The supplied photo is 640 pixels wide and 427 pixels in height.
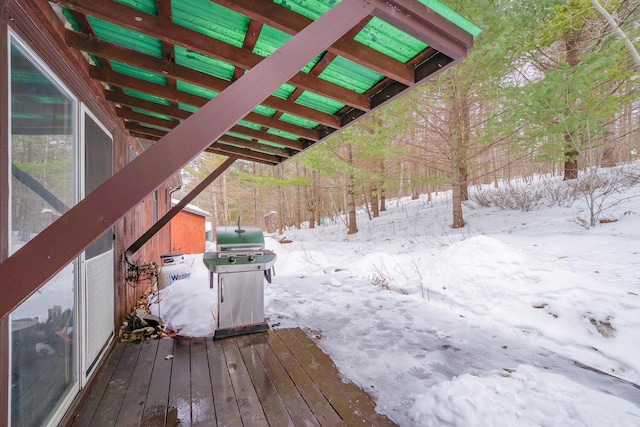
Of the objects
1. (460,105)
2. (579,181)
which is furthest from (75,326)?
(579,181)

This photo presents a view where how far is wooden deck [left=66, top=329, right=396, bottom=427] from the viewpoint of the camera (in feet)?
6.72

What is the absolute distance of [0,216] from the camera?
1.29 m

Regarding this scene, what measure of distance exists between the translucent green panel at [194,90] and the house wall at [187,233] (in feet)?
26.9

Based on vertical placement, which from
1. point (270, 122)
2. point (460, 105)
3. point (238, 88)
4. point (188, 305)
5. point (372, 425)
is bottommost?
point (372, 425)

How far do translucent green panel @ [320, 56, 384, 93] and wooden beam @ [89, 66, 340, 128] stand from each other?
554mm

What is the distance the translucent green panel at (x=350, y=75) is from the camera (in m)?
2.47

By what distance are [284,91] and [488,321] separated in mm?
3787

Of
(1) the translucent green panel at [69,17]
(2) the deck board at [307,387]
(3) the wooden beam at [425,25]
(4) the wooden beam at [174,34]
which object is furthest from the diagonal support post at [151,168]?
(2) the deck board at [307,387]

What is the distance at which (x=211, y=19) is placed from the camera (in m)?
2.00

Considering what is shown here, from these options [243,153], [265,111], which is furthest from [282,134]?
[243,153]

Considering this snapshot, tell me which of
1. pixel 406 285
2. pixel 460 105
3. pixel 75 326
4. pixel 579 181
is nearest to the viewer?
pixel 75 326

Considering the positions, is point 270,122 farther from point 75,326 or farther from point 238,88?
point 75,326

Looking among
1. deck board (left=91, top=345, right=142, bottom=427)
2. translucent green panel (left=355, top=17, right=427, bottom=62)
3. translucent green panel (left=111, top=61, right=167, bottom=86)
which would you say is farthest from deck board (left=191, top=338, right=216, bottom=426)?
translucent green panel (left=355, top=17, right=427, bottom=62)

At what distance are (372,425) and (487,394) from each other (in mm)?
970
